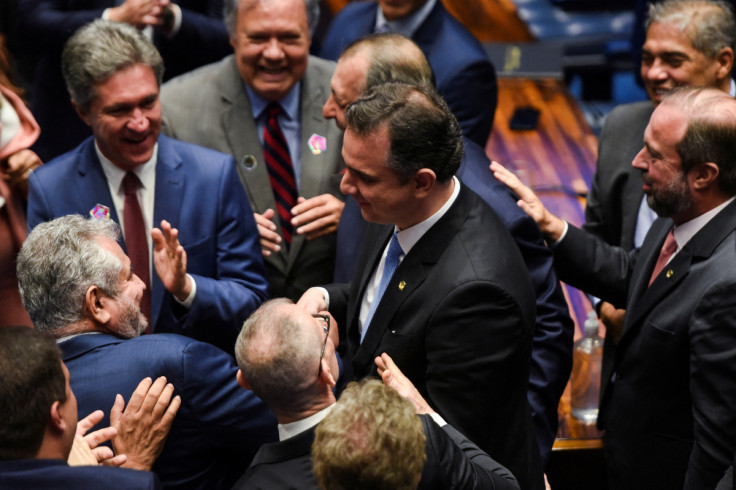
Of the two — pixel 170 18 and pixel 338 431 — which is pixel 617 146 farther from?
pixel 338 431

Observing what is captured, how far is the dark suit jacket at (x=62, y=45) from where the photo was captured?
3.92m

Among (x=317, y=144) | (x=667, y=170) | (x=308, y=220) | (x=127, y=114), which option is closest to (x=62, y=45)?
(x=127, y=114)

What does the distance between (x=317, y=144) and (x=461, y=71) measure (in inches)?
28.3

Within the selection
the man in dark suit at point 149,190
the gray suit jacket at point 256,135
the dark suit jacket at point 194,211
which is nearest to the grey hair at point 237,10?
the gray suit jacket at point 256,135

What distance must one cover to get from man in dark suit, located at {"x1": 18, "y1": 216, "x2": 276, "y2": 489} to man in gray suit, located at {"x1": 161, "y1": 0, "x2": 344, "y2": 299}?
2.95 ft

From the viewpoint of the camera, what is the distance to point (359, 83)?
3.11 m

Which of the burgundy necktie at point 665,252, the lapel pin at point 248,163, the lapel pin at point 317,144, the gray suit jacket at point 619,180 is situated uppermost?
the lapel pin at point 317,144

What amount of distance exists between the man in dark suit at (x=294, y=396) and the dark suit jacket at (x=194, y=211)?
2.68ft

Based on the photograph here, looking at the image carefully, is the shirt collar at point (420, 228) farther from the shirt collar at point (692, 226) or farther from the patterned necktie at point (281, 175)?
the patterned necktie at point (281, 175)

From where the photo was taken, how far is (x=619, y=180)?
143 inches

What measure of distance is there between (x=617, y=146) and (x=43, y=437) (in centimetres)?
243

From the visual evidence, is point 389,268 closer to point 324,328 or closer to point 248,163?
point 324,328

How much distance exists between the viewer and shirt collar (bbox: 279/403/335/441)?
2197mm

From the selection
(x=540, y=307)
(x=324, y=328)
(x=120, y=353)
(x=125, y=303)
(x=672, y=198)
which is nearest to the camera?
(x=324, y=328)
